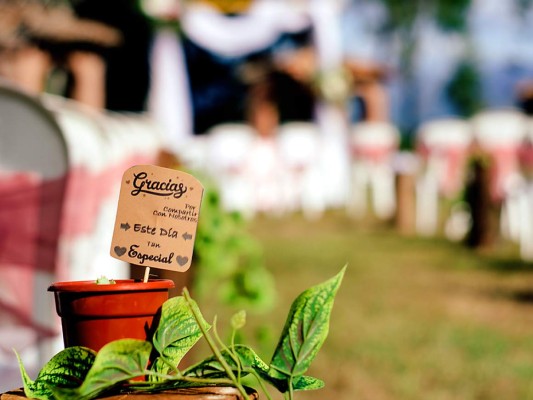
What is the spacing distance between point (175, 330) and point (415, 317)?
4454 mm

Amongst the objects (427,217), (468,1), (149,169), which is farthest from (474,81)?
(149,169)

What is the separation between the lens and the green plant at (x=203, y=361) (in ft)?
3.72

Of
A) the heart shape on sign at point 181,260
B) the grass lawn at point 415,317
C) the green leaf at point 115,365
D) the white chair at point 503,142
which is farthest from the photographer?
the white chair at point 503,142

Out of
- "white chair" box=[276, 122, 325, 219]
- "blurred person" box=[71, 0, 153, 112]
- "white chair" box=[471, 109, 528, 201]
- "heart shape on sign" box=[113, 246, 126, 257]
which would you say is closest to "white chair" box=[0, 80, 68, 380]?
"heart shape on sign" box=[113, 246, 126, 257]

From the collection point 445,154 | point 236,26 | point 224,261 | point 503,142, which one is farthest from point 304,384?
point 445,154

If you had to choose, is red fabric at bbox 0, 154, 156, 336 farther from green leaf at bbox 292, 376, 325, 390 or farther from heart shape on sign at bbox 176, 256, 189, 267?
green leaf at bbox 292, 376, 325, 390

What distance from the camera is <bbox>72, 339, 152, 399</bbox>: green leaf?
1.05 meters

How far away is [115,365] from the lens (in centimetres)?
108

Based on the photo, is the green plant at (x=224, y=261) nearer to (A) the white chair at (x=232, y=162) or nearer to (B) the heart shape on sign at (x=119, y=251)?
(B) the heart shape on sign at (x=119, y=251)

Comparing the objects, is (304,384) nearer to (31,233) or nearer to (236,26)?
(31,233)

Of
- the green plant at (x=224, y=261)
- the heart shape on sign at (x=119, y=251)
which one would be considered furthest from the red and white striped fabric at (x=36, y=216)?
the green plant at (x=224, y=261)

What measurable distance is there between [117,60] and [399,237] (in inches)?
147

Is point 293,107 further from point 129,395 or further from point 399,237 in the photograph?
point 129,395

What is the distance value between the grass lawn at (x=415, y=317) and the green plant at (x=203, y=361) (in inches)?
93.9
